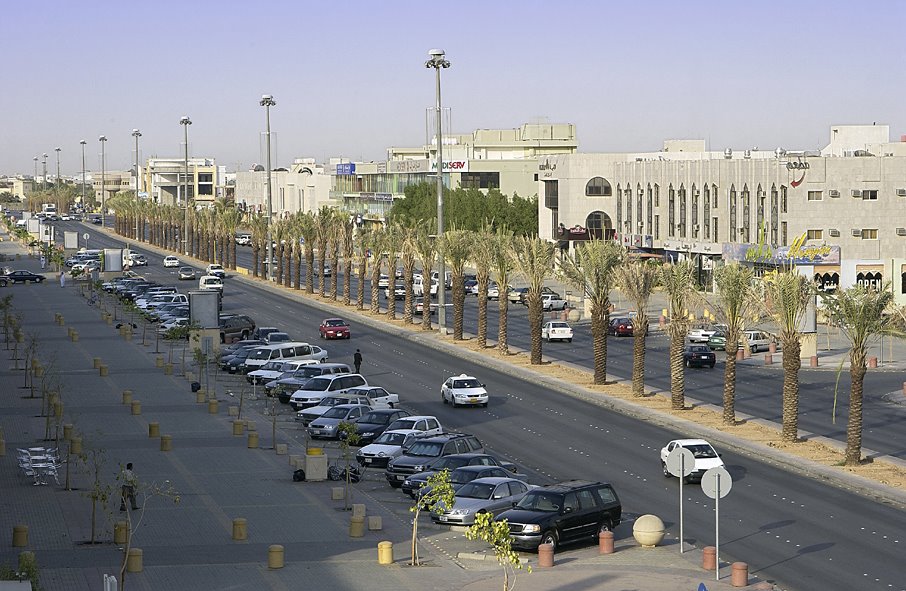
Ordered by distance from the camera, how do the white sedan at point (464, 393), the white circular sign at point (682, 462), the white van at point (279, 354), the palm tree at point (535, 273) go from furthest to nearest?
the palm tree at point (535, 273)
the white van at point (279, 354)
the white sedan at point (464, 393)
the white circular sign at point (682, 462)

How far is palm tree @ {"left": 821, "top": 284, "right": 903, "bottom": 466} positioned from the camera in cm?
4066

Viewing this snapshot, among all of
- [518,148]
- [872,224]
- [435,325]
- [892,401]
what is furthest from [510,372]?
[518,148]

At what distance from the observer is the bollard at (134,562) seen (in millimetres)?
28203

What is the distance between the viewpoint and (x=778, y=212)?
95.6 meters

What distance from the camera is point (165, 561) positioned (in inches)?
1152

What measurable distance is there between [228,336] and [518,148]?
121965 mm

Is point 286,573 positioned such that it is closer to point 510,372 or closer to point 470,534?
point 470,534

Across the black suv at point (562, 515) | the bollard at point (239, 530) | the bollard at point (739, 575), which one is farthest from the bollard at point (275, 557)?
the bollard at point (739, 575)

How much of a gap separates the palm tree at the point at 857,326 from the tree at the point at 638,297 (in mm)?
12547

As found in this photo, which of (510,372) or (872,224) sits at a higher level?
(872,224)

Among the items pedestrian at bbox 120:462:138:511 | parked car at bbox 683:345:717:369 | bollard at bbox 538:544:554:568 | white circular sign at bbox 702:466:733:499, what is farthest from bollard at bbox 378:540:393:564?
parked car at bbox 683:345:717:369

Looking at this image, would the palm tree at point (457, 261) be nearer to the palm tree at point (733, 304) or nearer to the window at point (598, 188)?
the palm tree at point (733, 304)

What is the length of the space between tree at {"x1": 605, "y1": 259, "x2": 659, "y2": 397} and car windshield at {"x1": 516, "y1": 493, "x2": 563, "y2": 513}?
943 inches

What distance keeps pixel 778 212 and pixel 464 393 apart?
4919cm
